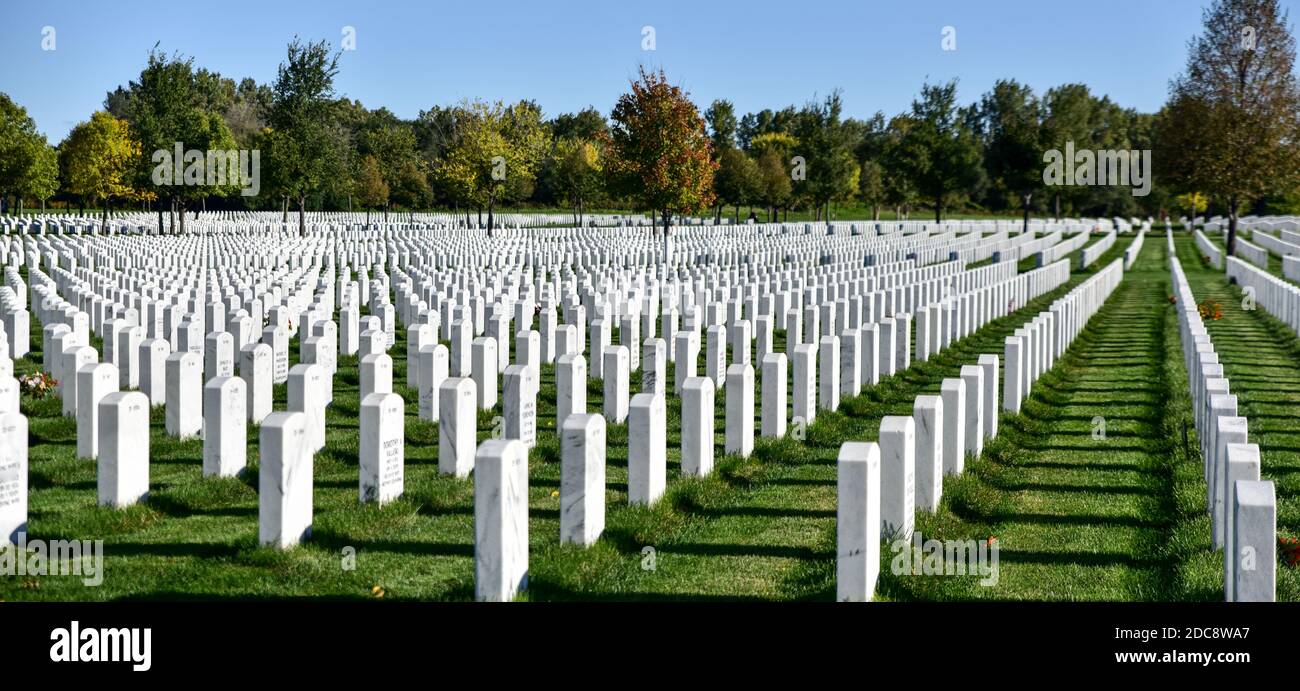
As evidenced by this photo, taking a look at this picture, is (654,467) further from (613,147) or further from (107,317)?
(613,147)

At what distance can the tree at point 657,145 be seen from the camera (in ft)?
115

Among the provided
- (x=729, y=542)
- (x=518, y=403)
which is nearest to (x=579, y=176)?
(x=518, y=403)

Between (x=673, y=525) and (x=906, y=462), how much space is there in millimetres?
1489

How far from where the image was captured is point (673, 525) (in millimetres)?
7457

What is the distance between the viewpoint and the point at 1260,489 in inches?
206

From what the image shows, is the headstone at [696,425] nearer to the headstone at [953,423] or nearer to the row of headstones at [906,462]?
the row of headstones at [906,462]

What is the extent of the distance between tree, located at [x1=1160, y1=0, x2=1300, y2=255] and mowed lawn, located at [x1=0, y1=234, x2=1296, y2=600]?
3448cm

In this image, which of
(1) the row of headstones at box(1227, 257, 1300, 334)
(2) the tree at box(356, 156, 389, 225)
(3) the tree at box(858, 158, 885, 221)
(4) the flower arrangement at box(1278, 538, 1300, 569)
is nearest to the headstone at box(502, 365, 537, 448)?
(4) the flower arrangement at box(1278, 538, 1300, 569)

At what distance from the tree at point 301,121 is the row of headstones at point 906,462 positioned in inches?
1793

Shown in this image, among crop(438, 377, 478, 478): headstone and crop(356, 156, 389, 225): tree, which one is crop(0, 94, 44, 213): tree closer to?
crop(356, 156, 389, 225): tree

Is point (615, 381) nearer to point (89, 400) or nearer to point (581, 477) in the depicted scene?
point (581, 477)

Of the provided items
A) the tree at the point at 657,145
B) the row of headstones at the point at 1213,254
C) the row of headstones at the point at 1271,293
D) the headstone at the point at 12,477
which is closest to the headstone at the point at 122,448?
the headstone at the point at 12,477
